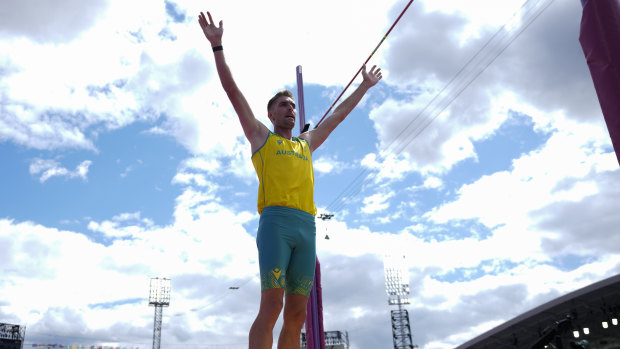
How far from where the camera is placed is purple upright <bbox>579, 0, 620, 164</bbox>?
1671 millimetres

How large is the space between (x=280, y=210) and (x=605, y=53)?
166 centimetres

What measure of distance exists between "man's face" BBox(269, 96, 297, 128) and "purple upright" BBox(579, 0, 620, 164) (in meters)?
1.72

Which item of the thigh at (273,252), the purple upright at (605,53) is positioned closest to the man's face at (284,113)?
the thigh at (273,252)

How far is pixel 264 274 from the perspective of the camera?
8.09 feet

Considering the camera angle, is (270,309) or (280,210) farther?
(280,210)

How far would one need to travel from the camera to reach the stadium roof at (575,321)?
2031 centimetres

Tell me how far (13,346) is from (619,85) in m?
51.2

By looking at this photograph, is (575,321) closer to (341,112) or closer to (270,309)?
(341,112)

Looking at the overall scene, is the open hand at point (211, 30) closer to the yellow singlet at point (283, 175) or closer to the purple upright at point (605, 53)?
the yellow singlet at point (283, 175)

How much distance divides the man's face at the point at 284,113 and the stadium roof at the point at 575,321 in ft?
66.2

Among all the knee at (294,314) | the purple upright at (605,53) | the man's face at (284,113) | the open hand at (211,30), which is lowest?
the knee at (294,314)

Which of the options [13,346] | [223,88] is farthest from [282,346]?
[13,346]

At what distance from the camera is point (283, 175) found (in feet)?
8.87

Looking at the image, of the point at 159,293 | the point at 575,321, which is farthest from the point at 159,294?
the point at 575,321
